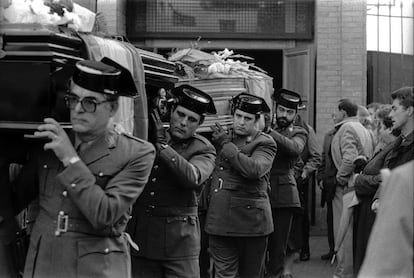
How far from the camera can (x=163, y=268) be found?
5.66 m

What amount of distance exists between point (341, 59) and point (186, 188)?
6.37 m

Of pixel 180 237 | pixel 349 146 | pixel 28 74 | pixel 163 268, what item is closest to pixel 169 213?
pixel 180 237

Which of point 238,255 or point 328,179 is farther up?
point 328,179

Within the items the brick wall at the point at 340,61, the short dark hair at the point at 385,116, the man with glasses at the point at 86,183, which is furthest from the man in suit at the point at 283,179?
the man with glasses at the point at 86,183

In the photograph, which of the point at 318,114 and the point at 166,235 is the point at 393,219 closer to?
the point at 166,235

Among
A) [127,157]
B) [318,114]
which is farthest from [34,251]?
[318,114]

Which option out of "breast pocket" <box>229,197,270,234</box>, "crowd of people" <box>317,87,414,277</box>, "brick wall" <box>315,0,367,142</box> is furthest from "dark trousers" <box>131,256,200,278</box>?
"brick wall" <box>315,0,367,142</box>

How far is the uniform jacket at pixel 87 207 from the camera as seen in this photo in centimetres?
393

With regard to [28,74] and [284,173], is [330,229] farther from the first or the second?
[28,74]

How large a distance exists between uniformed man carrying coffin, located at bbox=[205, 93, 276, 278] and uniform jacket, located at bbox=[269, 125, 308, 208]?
3.31 feet

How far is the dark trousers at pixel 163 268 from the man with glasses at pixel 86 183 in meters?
1.35

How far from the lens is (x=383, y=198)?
2.79m

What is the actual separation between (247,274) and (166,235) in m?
1.75

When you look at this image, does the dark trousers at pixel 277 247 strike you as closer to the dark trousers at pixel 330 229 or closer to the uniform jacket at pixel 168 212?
the dark trousers at pixel 330 229
